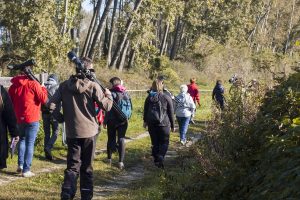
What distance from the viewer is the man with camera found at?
6.85m

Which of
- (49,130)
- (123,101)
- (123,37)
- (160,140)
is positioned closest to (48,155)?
(49,130)

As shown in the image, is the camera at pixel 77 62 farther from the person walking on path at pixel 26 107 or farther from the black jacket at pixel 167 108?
the black jacket at pixel 167 108

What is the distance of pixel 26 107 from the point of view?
886cm

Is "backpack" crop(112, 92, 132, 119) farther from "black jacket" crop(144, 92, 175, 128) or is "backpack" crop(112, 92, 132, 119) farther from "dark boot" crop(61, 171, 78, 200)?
"dark boot" crop(61, 171, 78, 200)

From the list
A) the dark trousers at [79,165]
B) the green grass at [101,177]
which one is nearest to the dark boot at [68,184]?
the dark trousers at [79,165]

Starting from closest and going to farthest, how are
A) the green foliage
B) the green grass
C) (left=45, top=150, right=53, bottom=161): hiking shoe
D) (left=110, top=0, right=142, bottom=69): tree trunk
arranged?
1. the green foliage
2. the green grass
3. (left=45, top=150, right=53, bottom=161): hiking shoe
4. (left=110, top=0, right=142, bottom=69): tree trunk

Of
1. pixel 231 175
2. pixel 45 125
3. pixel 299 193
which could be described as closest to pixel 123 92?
pixel 45 125

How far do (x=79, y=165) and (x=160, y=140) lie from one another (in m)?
4.16

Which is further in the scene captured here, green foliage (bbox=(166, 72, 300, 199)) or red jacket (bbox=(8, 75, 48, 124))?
red jacket (bbox=(8, 75, 48, 124))

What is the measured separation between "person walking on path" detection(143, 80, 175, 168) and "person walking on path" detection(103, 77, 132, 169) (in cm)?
47

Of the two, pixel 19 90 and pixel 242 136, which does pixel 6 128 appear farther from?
pixel 242 136

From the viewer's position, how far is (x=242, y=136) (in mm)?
6602

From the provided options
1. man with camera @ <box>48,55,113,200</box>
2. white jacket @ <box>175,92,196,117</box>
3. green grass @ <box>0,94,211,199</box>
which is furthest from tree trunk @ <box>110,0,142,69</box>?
man with camera @ <box>48,55,113,200</box>

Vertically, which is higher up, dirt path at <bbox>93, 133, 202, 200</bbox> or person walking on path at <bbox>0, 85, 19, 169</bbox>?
person walking on path at <bbox>0, 85, 19, 169</bbox>
